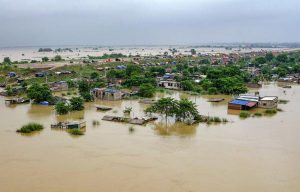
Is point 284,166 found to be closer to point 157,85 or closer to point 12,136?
point 12,136

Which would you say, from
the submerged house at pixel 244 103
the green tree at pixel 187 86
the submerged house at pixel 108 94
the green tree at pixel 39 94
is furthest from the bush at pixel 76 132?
the green tree at pixel 187 86

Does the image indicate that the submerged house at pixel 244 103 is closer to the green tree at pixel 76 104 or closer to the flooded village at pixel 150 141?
the flooded village at pixel 150 141

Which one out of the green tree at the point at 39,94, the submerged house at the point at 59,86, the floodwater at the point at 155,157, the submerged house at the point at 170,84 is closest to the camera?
the floodwater at the point at 155,157

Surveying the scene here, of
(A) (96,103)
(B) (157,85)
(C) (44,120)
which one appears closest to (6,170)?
(C) (44,120)

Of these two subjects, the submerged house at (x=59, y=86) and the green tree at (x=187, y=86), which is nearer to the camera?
the green tree at (x=187, y=86)

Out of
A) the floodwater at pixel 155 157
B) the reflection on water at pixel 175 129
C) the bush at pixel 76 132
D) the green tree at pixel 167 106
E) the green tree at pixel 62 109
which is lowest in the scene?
the floodwater at pixel 155 157
